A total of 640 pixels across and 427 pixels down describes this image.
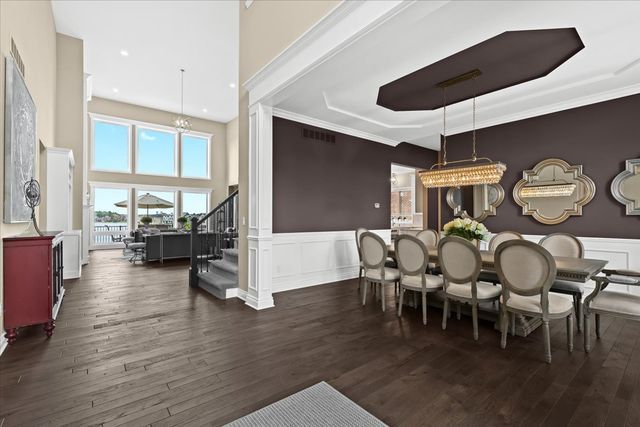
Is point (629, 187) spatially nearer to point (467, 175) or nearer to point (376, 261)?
point (467, 175)

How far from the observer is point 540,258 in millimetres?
2482

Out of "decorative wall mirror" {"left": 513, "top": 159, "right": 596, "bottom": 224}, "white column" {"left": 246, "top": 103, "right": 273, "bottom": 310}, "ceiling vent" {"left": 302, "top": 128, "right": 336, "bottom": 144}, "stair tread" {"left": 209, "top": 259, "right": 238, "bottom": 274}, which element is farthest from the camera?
"ceiling vent" {"left": 302, "top": 128, "right": 336, "bottom": 144}

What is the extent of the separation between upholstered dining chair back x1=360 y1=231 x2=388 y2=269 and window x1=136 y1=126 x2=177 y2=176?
33.5 feet

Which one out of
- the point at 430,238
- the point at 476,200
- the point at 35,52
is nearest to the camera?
the point at 35,52

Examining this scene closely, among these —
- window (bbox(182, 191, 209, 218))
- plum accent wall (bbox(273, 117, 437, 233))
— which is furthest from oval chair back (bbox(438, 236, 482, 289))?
window (bbox(182, 191, 209, 218))

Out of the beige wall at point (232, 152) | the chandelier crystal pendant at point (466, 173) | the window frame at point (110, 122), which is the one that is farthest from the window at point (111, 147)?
the chandelier crystal pendant at point (466, 173)

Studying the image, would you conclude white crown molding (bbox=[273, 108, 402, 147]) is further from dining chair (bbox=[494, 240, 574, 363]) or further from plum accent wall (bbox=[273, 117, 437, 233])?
dining chair (bbox=[494, 240, 574, 363])

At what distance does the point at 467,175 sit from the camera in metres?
4.18

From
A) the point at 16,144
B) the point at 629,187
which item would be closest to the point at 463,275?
the point at 629,187

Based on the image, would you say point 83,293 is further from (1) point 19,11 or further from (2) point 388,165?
(2) point 388,165

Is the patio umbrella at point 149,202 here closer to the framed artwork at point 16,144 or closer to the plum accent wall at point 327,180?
the framed artwork at point 16,144

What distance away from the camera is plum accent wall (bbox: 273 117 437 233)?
5.00m

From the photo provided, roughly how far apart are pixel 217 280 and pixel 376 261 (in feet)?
8.31

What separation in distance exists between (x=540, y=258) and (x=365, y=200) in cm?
388
